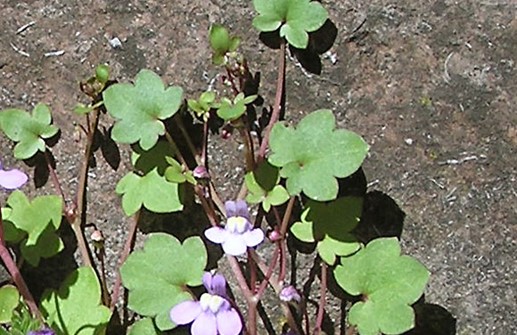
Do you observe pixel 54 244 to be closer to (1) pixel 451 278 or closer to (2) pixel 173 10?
(2) pixel 173 10

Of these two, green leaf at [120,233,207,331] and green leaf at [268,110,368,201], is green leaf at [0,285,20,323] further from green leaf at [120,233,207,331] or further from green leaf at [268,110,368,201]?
green leaf at [268,110,368,201]

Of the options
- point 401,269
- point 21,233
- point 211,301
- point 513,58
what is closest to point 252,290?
point 211,301

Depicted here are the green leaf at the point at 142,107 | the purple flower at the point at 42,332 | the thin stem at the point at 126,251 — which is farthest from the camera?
the thin stem at the point at 126,251

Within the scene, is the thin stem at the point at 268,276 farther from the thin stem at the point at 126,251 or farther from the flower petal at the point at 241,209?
the thin stem at the point at 126,251

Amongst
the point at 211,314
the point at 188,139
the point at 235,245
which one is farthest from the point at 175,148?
the point at 211,314

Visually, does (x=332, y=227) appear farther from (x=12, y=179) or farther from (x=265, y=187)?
(x=12, y=179)

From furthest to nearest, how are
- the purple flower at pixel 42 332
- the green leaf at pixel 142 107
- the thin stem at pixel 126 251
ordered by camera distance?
1. the thin stem at pixel 126 251
2. the green leaf at pixel 142 107
3. the purple flower at pixel 42 332

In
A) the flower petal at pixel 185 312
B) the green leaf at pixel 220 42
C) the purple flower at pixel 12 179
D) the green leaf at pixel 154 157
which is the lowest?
the flower petal at pixel 185 312

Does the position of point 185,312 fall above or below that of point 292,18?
below

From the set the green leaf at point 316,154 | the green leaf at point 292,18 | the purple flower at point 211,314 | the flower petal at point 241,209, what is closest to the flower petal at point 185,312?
the purple flower at point 211,314
